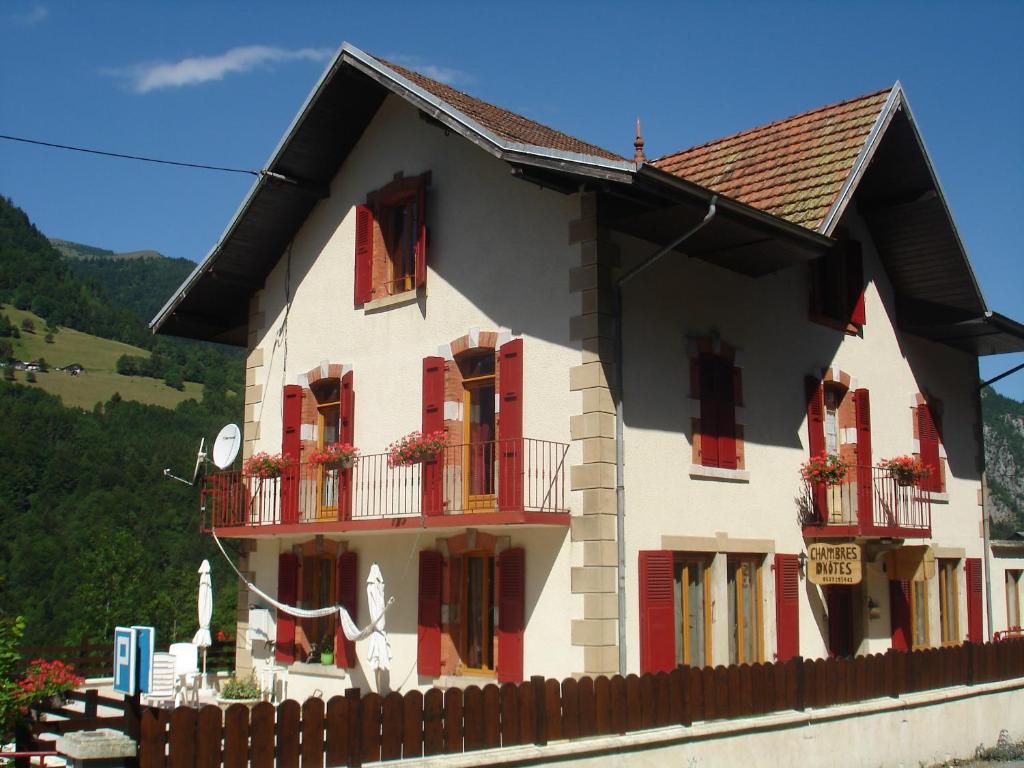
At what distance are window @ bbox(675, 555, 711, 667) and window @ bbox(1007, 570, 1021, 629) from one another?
354 inches

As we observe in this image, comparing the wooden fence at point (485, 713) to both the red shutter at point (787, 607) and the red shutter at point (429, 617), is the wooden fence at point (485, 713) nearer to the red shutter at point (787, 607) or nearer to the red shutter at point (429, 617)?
the red shutter at point (787, 607)

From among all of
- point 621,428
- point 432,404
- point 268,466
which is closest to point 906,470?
point 621,428

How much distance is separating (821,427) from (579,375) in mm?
4640

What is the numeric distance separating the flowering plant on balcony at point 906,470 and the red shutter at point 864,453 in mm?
300

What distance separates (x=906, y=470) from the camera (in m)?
16.4

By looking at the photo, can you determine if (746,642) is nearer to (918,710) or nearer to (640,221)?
(918,710)

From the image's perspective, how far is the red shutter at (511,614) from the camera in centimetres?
1312

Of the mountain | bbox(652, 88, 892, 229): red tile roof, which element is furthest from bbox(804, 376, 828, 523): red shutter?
the mountain

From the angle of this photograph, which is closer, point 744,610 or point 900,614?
point 744,610

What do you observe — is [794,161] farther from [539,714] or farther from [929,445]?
[539,714]

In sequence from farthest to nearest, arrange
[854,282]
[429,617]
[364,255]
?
1. [854,282]
2. [364,255]
3. [429,617]

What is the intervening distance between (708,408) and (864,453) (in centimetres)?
387

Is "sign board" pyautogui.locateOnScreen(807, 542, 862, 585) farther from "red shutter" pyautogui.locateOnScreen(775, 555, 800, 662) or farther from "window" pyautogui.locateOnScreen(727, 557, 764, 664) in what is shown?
"window" pyautogui.locateOnScreen(727, 557, 764, 664)

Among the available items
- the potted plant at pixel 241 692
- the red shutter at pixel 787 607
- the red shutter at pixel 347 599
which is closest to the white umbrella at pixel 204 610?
the potted plant at pixel 241 692
